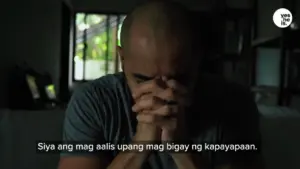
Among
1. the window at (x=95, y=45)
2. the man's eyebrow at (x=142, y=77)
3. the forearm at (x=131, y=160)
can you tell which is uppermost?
the window at (x=95, y=45)

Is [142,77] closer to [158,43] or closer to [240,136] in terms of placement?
[158,43]

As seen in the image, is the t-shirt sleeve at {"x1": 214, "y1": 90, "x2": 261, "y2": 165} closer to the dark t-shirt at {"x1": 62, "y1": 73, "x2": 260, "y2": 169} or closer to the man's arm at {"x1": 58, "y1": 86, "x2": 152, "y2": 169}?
the dark t-shirt at {"x1": 62, "y1": 73, "x2": 260, "y2": 169}

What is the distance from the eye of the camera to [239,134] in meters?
0.52

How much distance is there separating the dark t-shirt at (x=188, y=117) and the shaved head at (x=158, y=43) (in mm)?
40

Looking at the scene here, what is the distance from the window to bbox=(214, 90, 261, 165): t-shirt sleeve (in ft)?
0.53

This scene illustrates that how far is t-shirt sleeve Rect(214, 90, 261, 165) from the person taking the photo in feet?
1.66

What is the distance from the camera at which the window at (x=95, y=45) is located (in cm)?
52

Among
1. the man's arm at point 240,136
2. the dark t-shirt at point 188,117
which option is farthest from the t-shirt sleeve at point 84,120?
the man's arm at point 240,136

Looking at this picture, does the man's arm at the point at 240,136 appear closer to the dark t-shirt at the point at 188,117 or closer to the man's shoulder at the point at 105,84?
the dark t-shirt at the point at 188,117

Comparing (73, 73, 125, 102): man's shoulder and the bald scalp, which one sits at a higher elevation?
the bald scalp

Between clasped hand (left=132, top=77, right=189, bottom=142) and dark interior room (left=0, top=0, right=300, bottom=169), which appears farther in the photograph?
dark interior room (left=0, top=0, right=300, bottom=169)

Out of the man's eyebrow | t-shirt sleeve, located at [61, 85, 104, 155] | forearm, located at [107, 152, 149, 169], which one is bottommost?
forearm, located at [107, 152, 149, 169]

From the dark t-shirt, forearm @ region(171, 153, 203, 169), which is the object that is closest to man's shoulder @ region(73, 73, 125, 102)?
the dark t-shirt

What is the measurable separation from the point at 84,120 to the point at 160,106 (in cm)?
11
